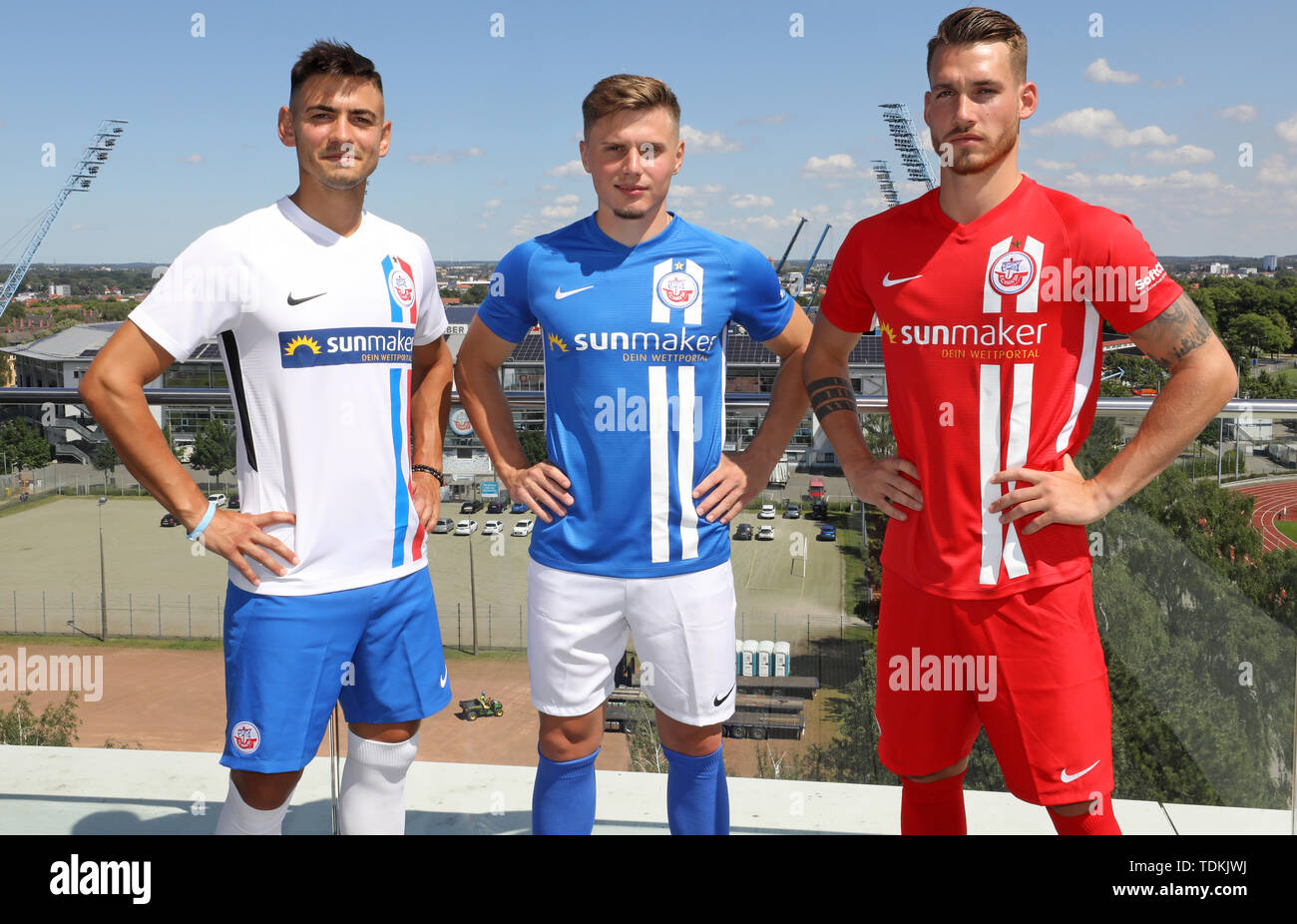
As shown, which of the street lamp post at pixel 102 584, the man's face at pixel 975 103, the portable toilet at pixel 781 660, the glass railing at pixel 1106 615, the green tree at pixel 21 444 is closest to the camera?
the man's face at pixel 975 103

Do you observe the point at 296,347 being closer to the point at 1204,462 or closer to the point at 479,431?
the point at 479,431

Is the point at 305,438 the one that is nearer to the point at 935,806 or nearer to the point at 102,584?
the point at 935,806

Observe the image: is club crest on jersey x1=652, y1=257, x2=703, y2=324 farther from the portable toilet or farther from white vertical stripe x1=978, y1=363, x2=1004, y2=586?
the portable toilet

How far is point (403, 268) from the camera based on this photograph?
2.40 meters

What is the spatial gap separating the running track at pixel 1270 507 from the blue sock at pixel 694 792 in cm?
197

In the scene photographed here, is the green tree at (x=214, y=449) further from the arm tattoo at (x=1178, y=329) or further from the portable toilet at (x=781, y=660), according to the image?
the portable toilet at (x=781, y=660)

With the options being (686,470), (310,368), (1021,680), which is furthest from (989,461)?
(310,368)

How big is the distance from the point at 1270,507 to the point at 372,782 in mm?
3595

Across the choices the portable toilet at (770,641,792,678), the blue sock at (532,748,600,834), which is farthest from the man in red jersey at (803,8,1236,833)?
the portable toilet at (770,641,792,678)

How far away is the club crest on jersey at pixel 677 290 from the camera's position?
2377 mm

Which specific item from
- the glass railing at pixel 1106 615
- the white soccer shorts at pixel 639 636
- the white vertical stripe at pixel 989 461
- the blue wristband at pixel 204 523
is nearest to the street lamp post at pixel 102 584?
the glass railing at pixel 1106 615

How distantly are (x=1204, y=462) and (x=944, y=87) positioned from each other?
1494 millimetres

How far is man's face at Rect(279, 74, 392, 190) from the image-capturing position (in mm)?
2260

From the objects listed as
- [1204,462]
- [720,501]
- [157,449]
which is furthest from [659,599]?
[1204,462]
